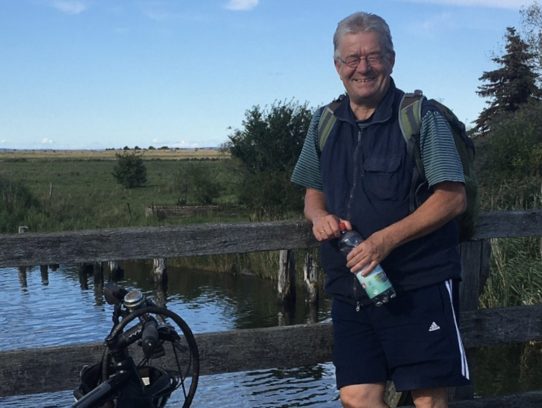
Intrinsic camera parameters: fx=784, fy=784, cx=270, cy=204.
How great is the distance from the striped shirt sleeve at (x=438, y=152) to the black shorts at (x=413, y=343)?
1.52 feet

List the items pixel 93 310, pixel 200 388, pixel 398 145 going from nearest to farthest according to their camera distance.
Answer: pixel 398 145, pixel 200 388, pixel 93 310

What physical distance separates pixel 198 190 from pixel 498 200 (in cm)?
2581

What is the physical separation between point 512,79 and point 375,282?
1457 inches

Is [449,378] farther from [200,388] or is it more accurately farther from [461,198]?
[200,388]

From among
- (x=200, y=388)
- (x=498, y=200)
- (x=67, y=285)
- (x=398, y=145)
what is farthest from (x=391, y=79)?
(x=67, y=285)

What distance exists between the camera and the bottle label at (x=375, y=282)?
3.10 m

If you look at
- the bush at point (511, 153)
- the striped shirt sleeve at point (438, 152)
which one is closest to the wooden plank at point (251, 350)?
the striped shirt sleeve at point (438, 152)

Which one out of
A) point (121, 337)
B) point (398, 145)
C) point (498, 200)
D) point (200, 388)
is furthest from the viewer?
point (498, 200)

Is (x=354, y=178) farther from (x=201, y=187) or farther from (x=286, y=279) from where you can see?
(x=201, y=187)

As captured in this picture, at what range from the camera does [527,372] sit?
10.9 meters

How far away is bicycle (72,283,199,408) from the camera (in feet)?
8.66

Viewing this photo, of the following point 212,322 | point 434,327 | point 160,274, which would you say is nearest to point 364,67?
point 434,327

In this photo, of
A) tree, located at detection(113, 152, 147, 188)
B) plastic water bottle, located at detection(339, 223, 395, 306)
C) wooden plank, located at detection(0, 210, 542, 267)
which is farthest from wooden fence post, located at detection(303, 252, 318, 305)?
tree, located at detection(113, 152, 147, 188)

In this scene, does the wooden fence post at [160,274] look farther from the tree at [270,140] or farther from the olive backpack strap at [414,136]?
the olive backpack strap at [414,136]
